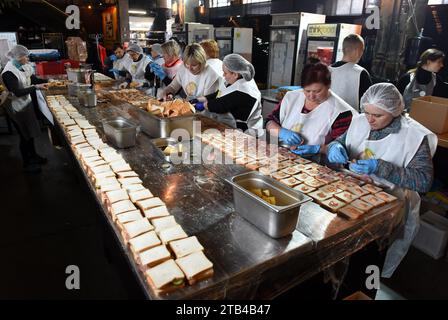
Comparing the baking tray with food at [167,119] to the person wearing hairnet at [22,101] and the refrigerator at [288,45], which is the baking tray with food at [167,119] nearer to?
the person wearing hairnet at [22,101]

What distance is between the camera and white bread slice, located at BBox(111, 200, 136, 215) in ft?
5.16

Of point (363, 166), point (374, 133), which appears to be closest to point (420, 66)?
point (374, 133)

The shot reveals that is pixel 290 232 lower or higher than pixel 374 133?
lower

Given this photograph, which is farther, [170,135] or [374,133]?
[170,135]

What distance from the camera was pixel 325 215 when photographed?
1.63 metres

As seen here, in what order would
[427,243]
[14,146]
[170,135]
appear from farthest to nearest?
[14,146] → [427,243] → [170,135]

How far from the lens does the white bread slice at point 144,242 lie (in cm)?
132

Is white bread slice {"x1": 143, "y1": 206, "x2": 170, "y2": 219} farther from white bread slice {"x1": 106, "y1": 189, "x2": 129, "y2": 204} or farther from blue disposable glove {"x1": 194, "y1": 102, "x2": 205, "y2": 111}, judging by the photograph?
blue disposable glove {"x1": 194, "y1": 102, "x2": 205, "y2": 111}

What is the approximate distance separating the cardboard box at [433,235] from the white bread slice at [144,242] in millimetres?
2699

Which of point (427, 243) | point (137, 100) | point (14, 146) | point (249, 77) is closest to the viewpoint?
point (427, 243)

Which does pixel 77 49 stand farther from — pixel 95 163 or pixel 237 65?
pixel 95 163

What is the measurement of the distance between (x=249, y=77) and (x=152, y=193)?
6.04ft

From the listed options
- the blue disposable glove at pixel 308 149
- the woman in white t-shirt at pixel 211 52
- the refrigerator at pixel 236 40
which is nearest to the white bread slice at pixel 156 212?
the blue disposable glove at pixel 308 149
